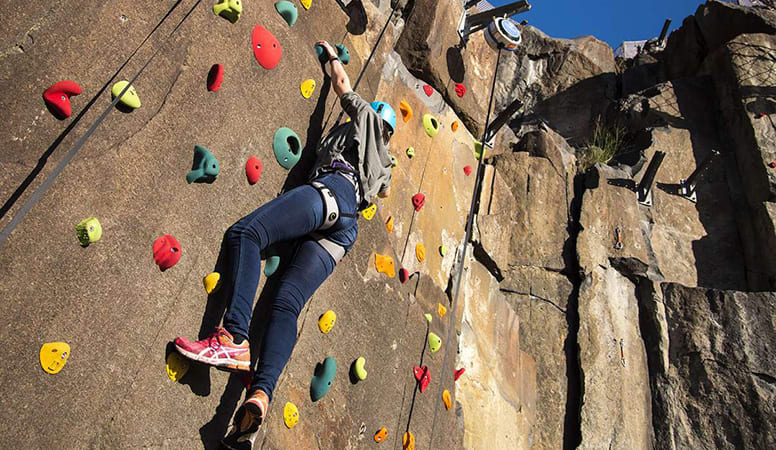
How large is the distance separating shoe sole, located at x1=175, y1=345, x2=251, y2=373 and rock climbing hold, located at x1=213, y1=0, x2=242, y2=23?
1534 millimetres

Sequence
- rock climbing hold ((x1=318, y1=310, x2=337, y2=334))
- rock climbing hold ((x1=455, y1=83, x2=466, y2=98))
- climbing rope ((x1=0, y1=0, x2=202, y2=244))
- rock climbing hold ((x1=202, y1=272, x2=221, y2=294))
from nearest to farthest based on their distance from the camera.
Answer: climbing rope ((x1=0, y1=0, x2=202, y2=244))
rock climbing hold ((x1=202, y1=272, x2=221, y2=294))
rock climbing hold ((x1=318, y1=310, x2=337, y2=334))
rock climbing hold ((x1=455, y1=83, x2=466, y2=98))

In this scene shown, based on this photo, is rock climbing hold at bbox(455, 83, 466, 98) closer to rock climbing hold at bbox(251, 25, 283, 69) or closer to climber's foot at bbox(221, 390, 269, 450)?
rock climbing hold at bbox(251, 25, 283, 69)

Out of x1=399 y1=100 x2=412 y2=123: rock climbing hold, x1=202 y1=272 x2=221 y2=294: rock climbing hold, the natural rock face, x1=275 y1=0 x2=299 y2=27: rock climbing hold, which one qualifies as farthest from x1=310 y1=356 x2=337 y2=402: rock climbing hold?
the natural rock face

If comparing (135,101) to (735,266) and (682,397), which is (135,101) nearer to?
(682,397)

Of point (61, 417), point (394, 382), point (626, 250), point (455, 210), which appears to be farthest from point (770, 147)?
point (61, 417)

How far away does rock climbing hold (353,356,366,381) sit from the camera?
321 centimetres

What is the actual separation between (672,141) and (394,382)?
603 cm

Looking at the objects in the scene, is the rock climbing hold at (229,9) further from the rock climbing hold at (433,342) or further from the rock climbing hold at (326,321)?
the rock climbing hold at (433,342)

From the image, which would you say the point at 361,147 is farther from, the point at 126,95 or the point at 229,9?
the point at 126,95

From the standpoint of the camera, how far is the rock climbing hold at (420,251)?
172 inches

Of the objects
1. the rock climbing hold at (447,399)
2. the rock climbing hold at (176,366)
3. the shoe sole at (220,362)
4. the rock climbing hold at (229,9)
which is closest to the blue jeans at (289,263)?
the shoe sole at (220,362)

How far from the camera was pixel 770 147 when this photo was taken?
7336 millimetres

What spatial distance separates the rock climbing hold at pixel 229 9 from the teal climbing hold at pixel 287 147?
575 mm

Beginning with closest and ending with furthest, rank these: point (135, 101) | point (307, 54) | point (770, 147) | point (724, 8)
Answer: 1. point (135, 101)
2. point (307, 54)
3. point (770, 147)
4. point (724, 8)
